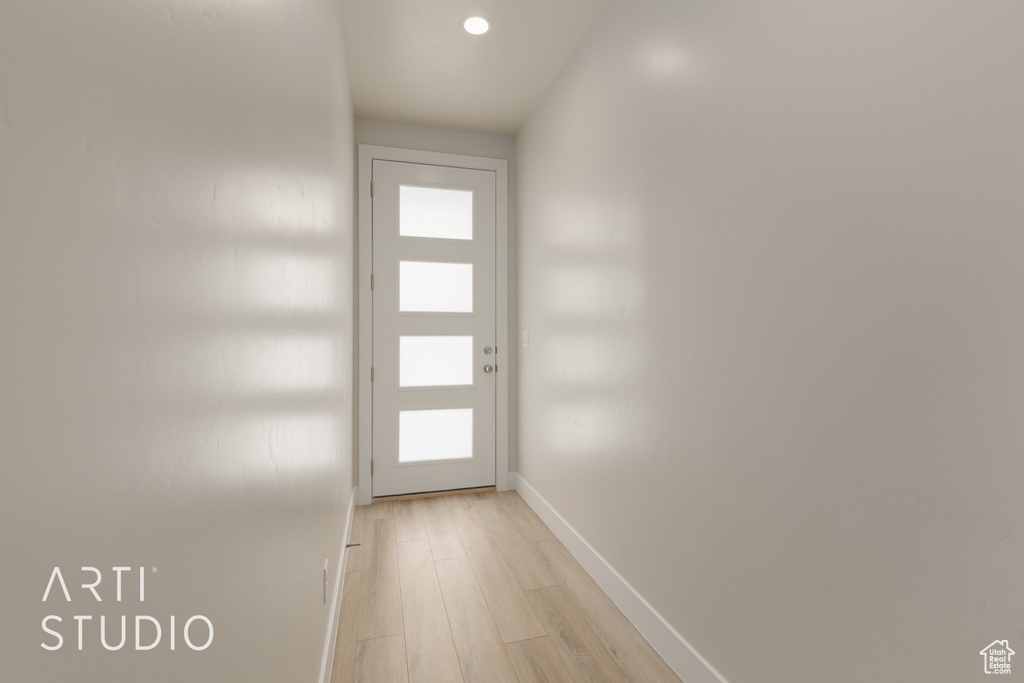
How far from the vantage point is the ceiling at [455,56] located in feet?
7.03

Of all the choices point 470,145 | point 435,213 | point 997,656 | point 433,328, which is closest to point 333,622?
point 997,656

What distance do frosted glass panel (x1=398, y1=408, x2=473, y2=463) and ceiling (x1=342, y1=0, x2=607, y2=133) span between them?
2035 mm

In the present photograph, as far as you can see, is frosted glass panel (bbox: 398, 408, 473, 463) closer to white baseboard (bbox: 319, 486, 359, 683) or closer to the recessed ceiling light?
white baseboard (bbox: 319, 486, 359, 683)

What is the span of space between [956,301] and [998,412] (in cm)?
20

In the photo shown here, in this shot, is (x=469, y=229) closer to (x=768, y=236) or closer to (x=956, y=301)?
(x=768, y=236)

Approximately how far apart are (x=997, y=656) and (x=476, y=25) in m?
2.70

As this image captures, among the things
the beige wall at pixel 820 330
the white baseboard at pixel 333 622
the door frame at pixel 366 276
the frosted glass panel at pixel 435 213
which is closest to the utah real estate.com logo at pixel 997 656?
the beige wall at pixel 820 330

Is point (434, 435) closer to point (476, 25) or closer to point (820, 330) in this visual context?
point (476, 25)

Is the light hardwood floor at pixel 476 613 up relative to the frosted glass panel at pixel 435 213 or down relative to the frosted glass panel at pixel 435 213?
down

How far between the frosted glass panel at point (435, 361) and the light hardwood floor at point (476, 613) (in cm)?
94

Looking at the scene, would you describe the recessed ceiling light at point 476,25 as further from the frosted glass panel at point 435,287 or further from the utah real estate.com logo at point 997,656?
the utah real estate.com logo at point 997,656

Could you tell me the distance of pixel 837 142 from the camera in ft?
3.46

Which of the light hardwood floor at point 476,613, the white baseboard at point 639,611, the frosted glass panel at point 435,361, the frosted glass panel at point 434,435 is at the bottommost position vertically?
the light hardwood floor at point 476,613

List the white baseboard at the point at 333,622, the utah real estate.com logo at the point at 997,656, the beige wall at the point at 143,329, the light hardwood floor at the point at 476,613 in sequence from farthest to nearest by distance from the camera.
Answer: the light hardwood floor at the point at 476,613
the white baseboard at the point at 333,622
the utah real estate.com logo at the point at 997,656
the beige wall at the point at 143,329
